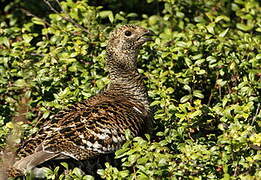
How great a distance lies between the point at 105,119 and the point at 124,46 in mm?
1221

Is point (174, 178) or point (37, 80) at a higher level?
point (37, 80)

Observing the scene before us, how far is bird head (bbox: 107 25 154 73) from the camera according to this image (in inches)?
300

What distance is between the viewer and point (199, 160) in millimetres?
6305

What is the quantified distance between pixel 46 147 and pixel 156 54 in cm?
268

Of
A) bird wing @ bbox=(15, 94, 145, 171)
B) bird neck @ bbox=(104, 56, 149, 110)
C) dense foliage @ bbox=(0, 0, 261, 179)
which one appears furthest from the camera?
bird neck @ bbox=(104, 56, 149, 110)

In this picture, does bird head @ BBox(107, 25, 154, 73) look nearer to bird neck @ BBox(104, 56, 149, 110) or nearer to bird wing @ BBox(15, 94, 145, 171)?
bird neck @ BBox(104, 56, 149, 110)

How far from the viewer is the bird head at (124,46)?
25.0 feet

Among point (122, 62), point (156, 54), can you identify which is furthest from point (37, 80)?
point (156, 54)

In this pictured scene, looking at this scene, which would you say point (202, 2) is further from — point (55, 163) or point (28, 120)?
point (55, 163)

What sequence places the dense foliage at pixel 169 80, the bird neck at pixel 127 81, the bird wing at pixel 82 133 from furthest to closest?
the bird neck at pixel 127 81, the dense foliage at pixel 169 80, the bird wing at pixel 82 133

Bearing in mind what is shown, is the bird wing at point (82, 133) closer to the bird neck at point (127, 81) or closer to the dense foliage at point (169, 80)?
the dense foliage at point (169, 80)

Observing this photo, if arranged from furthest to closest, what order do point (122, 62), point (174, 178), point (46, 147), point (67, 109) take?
point (122, 62) → point (67, 109) → point (46, 147) → point (174, 178)

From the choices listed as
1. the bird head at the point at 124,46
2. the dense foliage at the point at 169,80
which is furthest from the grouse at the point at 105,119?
the dense foliage at the point at 169,80

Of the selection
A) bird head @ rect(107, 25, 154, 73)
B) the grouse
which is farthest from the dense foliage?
bird head @ rect(107, 25, 154, 73)
